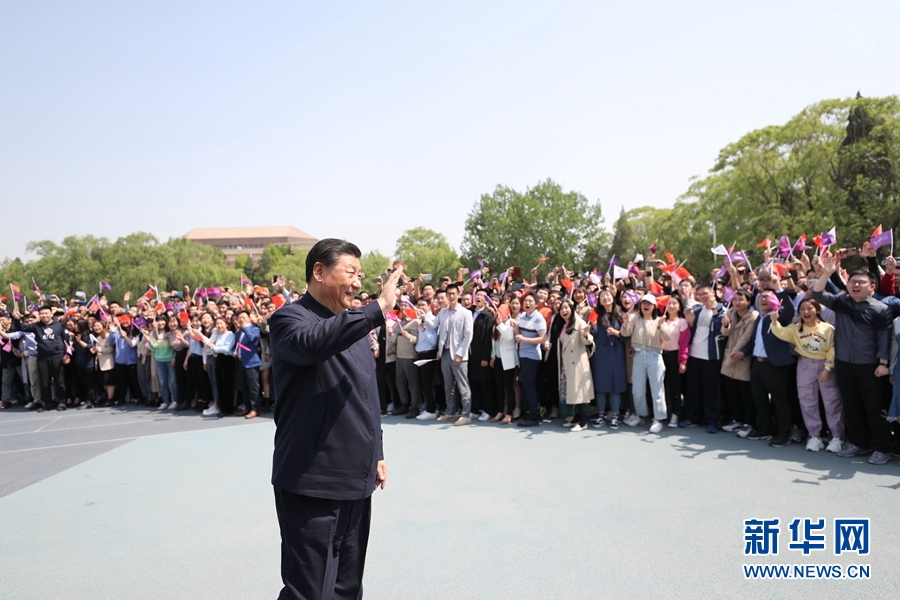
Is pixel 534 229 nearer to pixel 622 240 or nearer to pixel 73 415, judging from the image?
pixel 622 240

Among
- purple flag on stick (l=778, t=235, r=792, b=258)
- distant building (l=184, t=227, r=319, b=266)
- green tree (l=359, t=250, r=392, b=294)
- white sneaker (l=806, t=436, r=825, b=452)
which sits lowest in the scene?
white sneaker (l=806, t=436, r=825, b=452)

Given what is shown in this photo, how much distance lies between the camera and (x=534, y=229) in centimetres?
5288

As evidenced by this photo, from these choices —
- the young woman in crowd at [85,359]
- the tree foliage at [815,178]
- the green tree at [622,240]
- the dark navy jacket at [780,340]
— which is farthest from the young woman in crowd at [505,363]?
the green tree at [622,240]

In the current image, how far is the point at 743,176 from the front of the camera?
101 ft

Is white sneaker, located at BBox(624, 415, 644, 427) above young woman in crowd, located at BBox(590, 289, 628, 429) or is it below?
below

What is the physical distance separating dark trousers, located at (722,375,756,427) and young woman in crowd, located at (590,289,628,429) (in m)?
1.29

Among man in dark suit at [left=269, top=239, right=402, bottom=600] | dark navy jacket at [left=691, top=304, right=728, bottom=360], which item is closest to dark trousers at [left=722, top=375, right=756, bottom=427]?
dark navy jacket at [left=691, top=304, right=728, bottom=360]

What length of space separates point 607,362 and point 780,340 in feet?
7.22

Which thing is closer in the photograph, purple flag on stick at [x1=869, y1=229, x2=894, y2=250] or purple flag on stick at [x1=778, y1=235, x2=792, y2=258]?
purple flag on stick at [x1=869, y1=229, x2=894, y2=250]

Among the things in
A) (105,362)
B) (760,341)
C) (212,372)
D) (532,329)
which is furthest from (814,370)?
(105,362)

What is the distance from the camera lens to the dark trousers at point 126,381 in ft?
39.9

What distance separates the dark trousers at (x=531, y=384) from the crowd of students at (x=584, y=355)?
0.02m

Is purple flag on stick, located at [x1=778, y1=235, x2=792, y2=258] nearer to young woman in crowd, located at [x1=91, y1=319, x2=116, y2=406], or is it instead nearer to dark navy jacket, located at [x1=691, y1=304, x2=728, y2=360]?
dark navy jacket, located at [x1=691, y1=304, x2=728, y2=360]

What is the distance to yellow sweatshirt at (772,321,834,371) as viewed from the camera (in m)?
6.39
